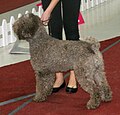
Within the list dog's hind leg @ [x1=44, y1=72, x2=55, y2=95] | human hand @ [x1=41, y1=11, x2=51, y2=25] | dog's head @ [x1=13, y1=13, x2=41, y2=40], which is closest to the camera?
dog's head @ [x1=13, y1=13, x2=41, y2=40]

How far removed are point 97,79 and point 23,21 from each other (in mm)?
673

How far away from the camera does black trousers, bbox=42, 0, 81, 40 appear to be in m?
2.66

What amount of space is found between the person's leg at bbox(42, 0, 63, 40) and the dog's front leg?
0.39m

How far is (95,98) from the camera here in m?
2.56

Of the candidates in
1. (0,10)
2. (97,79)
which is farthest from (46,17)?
(0,10)

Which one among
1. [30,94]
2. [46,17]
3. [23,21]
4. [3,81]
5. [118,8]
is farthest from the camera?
[118,8]

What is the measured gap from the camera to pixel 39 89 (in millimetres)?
2689

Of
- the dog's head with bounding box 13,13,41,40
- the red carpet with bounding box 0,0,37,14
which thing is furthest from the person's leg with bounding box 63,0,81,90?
the red carpet with bounding box 0,0,37,14

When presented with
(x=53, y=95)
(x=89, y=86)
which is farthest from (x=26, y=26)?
(x=53, y=95)

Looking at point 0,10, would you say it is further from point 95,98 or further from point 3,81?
point 95,98

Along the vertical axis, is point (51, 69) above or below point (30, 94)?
above

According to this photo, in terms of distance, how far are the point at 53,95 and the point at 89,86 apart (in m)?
0.47

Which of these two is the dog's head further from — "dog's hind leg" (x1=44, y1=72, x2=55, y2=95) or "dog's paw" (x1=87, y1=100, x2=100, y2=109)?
"dog's paw" (x1=87, y1=100, x2=100, y2=109)

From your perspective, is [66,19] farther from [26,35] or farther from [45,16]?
[26,35]
